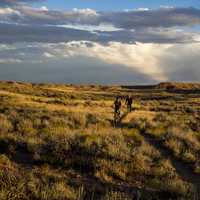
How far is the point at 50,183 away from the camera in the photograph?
1327 centimetres

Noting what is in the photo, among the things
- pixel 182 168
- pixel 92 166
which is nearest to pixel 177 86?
pixel 182 168

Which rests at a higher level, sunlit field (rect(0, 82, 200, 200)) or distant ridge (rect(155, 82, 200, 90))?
distant ridge (rect(155, 82, 200, 90))

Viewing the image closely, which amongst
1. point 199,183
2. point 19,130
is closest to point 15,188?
point 199,183

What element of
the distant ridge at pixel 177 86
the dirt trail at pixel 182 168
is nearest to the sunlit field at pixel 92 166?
the dirt trail at pixel 182 168

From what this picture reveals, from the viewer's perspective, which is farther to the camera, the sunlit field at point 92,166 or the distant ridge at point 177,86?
the distant ridge at point 177,86

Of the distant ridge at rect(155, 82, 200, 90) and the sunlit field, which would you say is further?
the distant ridge at rect(155, 82, 200, 90)

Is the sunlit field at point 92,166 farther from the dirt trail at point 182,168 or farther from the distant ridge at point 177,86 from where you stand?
the distant ridge at point 177,86

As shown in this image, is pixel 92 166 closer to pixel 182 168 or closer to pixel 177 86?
pixel 182 168

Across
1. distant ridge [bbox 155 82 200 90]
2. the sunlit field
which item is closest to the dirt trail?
the sunlit field

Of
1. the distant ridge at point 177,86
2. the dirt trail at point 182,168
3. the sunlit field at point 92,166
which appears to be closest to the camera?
the sunlit field at point 92,166

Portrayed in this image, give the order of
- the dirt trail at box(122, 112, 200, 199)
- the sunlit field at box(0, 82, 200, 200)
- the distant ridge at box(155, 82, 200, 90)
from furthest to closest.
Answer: the distant ridge at box(155, 82, 200, 90)
the dirt trail at box(122, 112, 200, 199)
the sunlit field at box(0, 82, 200, 200)

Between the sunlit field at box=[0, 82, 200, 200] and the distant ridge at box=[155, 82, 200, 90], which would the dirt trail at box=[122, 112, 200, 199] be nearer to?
the sunlit field at box=[0, 82, 200, 200]

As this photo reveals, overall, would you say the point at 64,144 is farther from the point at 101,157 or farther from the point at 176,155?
the point at 176,155

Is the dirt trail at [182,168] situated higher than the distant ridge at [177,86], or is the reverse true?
the distant ridge at [177,86]
